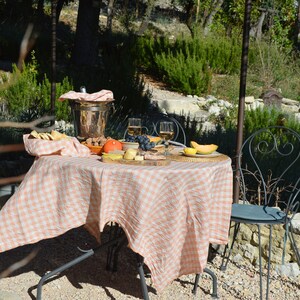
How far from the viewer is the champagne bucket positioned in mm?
3842

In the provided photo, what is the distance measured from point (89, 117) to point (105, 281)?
1.01m

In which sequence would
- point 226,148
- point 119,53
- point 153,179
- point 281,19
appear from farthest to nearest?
point 281,19 → point 119,53 → point 226,148 → point 153,179

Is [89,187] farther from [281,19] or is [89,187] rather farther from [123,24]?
[123,24]

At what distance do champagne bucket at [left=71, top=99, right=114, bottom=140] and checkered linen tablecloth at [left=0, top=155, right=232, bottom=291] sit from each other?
1.63 ft

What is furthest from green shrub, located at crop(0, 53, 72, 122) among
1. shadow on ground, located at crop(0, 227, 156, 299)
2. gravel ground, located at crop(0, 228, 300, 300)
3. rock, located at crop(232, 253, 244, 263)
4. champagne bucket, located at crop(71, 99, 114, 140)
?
rock, located at crop(232, 253, 244, 263)

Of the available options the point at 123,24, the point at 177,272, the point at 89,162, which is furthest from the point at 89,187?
the point at 123,24

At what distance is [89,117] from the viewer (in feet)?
12.7

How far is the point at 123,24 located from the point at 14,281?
18311 millimetres

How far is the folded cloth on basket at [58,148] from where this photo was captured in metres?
3.43

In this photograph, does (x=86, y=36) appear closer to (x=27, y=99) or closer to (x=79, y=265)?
(x=27, y=99)

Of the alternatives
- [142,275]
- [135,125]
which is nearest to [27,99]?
[135,125]

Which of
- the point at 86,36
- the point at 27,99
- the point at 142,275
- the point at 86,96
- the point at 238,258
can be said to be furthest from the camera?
the point at 86,36

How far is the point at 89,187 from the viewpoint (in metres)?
3.22

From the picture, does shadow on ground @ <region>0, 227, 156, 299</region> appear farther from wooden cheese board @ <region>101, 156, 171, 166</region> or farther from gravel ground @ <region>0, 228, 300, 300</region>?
wooden cheese board @ <region>101, 156, 171, 166</region>
